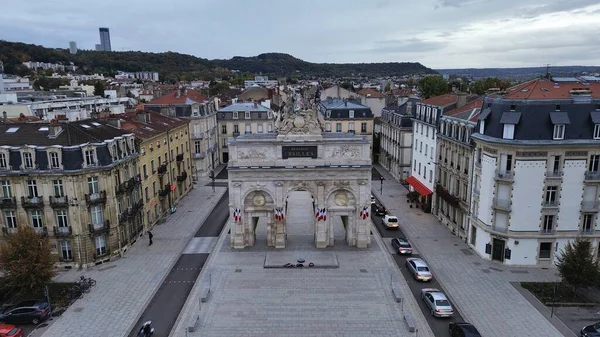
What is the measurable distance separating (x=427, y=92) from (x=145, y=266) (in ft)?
327

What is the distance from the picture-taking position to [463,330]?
27.7 metres

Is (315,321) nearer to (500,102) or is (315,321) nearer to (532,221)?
(532,221)

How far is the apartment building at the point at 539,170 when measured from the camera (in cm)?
3794

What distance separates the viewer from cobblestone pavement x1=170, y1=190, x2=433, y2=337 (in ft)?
98.9

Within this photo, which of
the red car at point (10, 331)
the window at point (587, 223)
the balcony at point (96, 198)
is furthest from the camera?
the window at point (587, 223)

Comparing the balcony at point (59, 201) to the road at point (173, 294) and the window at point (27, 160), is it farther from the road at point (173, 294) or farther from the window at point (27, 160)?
the road at point (173, 294)

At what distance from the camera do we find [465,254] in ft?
142

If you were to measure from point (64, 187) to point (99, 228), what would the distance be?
485 centimetres

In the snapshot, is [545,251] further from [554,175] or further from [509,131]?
[509,131]

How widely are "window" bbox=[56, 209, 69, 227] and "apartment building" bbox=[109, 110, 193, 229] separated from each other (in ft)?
35.6

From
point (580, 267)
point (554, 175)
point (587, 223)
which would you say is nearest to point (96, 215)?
point (580, 267)

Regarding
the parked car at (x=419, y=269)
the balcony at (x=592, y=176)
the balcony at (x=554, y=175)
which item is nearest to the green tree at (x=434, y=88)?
the balcony at (x=592, y=176)

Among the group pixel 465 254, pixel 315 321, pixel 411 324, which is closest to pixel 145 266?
pixel 315 321

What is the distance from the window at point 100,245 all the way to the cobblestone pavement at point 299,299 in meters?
10.2
